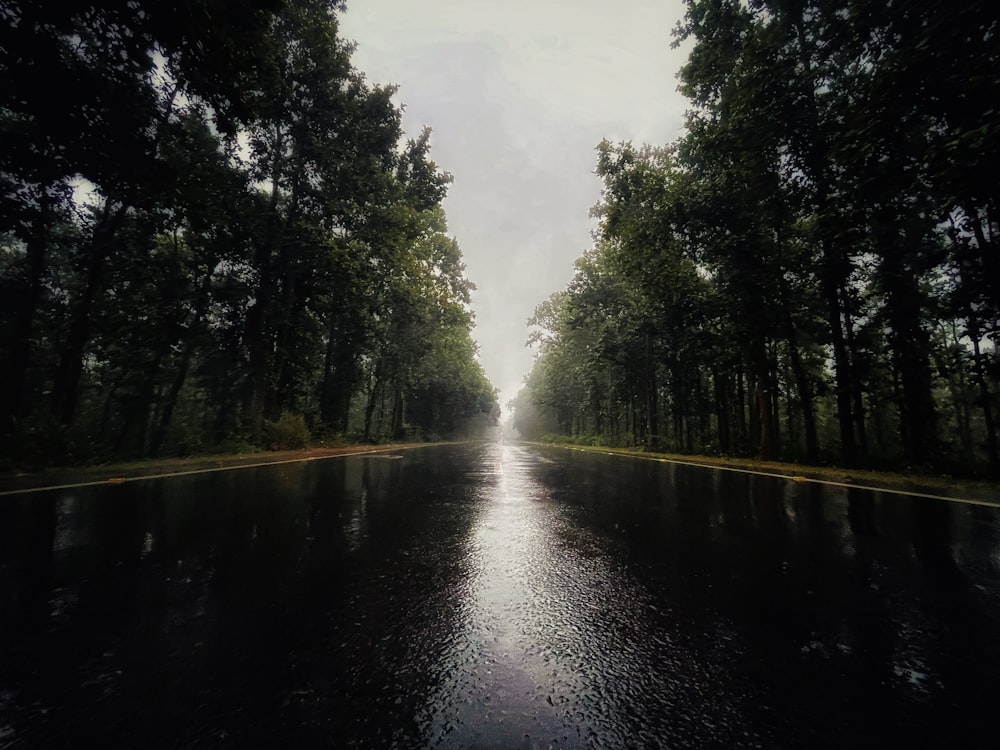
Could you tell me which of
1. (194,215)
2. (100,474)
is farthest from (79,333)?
(100,474)

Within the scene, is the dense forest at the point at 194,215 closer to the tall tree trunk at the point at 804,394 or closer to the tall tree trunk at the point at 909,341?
the tall tree trunk at the point at 804,394

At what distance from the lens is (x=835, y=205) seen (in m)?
11.4

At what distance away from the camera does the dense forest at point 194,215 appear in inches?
305

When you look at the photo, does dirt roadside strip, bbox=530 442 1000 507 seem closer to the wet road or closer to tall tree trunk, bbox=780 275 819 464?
the wet road

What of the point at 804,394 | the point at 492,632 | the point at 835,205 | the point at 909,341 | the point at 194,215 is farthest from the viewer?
the point at 909,341

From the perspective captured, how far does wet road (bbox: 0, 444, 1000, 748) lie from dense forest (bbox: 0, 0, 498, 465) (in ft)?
27.8

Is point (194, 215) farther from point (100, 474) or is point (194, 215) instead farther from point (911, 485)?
point (911, 485)

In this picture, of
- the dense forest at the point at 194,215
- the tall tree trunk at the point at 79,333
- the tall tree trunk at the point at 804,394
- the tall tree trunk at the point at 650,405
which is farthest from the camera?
the tall tree trunk at the point at 650,405

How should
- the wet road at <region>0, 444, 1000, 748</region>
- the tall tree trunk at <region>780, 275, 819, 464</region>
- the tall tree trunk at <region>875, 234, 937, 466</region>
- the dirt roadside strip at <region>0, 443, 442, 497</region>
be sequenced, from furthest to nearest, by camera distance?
the tall tree trunk at <region>780, 275, 819, 464</region>, the tall tree trunk at <region>875, 234, 937, 466</region>, the dirt roadside strip at <region>0, 443, 442, 497</region>, the wet road at <region>0, 444, 1000, 748</region>

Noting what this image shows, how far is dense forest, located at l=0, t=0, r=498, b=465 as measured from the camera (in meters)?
7.73

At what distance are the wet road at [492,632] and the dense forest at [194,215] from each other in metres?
8.47

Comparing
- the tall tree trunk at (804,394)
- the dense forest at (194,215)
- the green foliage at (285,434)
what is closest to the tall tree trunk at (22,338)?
the dense forest at (194,215)

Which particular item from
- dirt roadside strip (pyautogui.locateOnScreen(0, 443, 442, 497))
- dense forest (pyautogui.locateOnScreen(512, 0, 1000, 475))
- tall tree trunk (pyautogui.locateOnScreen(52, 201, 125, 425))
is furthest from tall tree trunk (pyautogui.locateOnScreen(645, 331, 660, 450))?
tall tree trunk (pyautogui.locateOnScreen(52, 201, 125, 425))

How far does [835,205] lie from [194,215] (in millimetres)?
19299
